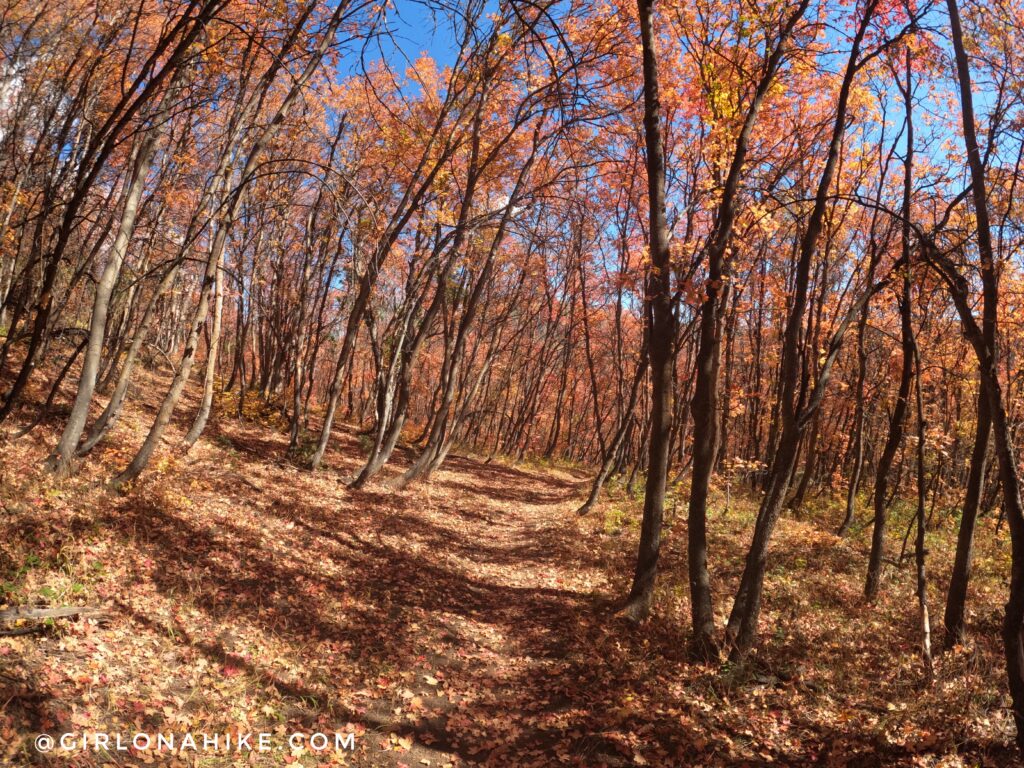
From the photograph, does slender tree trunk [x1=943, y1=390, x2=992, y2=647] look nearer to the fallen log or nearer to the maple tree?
the maple tree

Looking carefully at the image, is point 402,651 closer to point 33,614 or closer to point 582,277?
point 33,614

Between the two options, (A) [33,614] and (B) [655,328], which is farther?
(B) [655,328]

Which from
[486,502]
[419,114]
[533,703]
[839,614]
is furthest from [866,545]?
[419,114]

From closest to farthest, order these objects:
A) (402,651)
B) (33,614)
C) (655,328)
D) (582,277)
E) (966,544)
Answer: (33,614)
(402,651)
(966,544)
(655,328)
(582,277)

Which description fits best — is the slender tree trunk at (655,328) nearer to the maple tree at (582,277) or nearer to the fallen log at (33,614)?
the maple tree at (582,277)

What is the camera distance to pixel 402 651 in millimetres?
6348

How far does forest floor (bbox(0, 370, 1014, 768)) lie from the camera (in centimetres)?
453

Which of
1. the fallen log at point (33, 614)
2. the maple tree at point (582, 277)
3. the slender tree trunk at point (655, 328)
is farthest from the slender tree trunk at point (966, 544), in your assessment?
the fallen log at point (33, 614)

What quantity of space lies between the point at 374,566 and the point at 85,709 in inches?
194

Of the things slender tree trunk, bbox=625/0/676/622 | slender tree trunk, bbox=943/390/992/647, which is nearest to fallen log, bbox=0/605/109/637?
slender tree trunk, bbox=625/0/676/622

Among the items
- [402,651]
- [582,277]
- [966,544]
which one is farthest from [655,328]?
[582,277]

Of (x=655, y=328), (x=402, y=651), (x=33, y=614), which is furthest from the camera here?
(x=655, y=328)

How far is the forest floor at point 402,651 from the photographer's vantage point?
14.9 ft

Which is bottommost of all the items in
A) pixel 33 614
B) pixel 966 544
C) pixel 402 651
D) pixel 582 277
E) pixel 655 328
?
pixel 402 651
